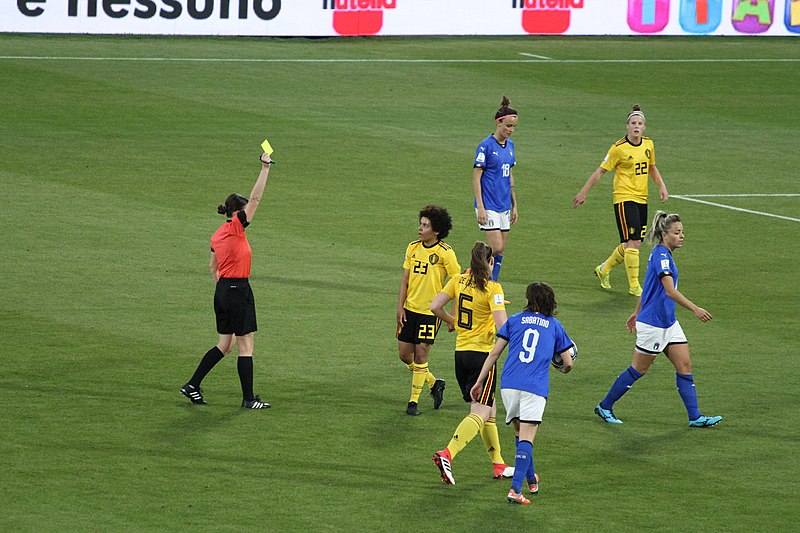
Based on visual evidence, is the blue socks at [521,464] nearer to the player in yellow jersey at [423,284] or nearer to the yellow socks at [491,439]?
the yellow socks at [491,439]

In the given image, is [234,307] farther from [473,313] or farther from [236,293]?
[473,313]

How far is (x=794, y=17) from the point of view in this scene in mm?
38344

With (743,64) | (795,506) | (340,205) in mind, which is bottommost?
(795,506)

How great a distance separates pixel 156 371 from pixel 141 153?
1244 cm

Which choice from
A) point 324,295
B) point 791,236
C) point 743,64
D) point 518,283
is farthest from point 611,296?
point 743,64

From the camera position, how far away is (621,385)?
37.8 feet

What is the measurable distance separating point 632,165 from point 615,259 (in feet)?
4.15

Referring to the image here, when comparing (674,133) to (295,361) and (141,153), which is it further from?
(295,361)

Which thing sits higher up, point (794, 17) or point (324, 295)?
point (794, 17)

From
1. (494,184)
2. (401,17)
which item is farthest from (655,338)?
(401,17)

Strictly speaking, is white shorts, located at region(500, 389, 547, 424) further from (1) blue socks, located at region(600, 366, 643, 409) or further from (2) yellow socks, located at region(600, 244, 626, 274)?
(2) yellow socks, located at region(600, 244, 626, 274)

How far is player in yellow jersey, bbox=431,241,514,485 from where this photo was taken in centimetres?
996

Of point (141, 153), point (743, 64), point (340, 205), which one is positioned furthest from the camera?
point (743, 64)

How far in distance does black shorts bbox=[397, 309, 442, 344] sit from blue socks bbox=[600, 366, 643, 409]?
66.5 inches
